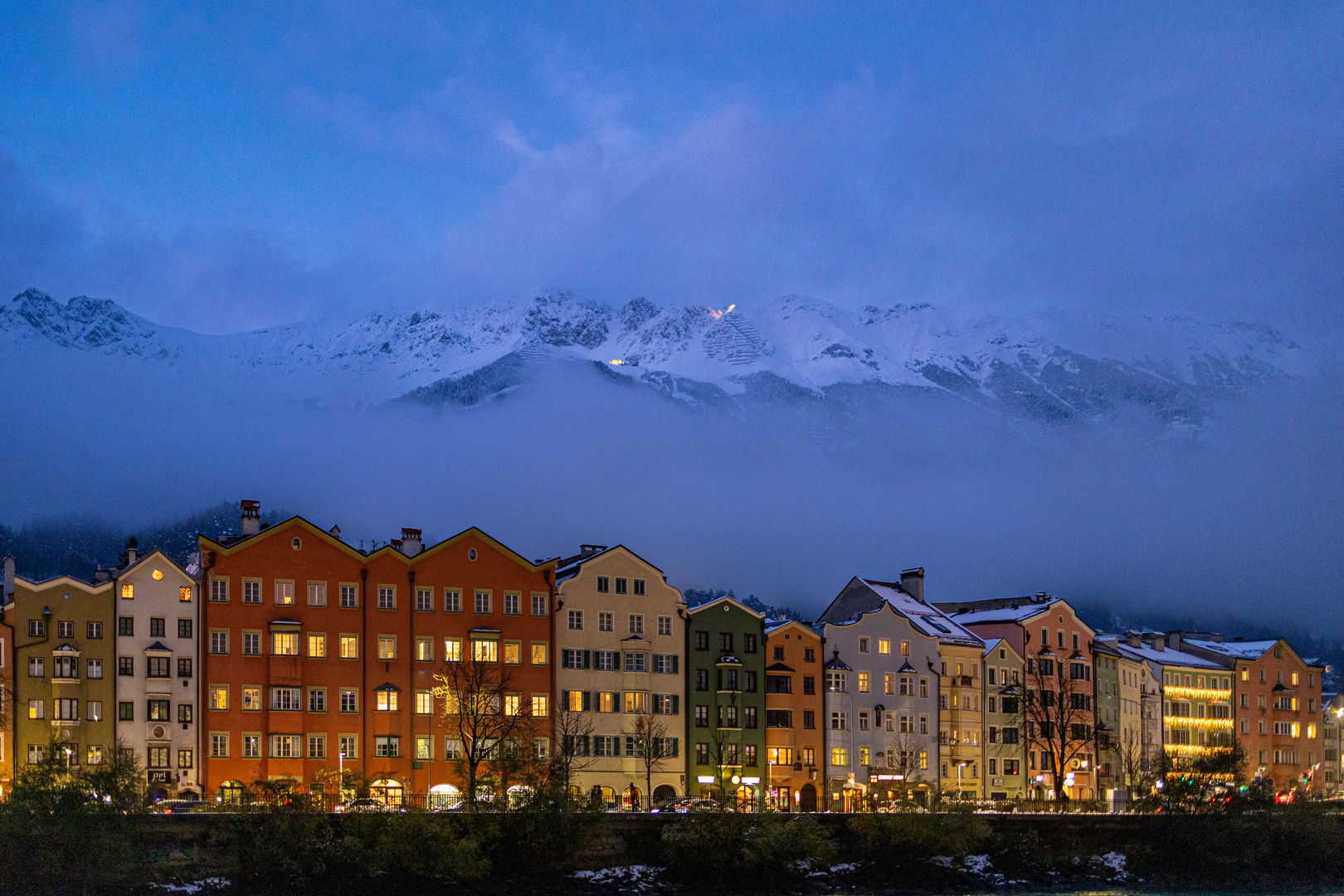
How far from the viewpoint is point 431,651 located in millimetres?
114250

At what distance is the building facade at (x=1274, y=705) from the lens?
17525 centimetres

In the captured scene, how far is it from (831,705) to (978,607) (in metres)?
42.9

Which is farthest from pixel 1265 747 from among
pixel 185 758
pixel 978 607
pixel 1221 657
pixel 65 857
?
pixel 65 857

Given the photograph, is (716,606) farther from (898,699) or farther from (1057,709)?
(1057,709)

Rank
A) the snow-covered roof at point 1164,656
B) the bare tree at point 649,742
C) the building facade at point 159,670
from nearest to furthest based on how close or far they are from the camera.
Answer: the building facade at point 159,670 < the bare tree at point 649,742 < the snow-covered roof at point 1164,656

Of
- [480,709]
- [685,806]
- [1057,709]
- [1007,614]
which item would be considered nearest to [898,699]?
[1057,709]

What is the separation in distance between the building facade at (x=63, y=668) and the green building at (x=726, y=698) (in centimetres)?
4264

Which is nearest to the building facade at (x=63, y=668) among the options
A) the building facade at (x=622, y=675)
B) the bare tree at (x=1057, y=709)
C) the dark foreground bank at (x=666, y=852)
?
the dark foreground bank at (x=666, y=852)

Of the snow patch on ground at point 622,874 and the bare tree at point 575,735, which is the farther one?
the bare tree at point 575,735

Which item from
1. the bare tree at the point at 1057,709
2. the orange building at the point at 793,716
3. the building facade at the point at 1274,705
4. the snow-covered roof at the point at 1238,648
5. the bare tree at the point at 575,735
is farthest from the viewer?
the snow-covered roof at the point at 1238,648

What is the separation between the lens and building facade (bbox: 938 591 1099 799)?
5640 inches

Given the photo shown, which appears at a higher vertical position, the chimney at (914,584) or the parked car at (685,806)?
the chimney at (914,584)

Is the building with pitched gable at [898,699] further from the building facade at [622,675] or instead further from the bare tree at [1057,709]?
the building facade at [622,675]

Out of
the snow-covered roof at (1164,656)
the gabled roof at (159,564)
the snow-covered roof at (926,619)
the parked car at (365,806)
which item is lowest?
the parked car at (365,806)
